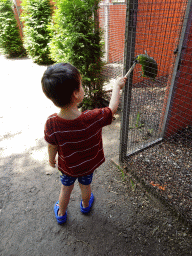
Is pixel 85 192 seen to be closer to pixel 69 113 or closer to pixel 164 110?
pixel 69 113

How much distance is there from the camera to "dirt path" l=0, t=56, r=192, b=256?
1.70 m

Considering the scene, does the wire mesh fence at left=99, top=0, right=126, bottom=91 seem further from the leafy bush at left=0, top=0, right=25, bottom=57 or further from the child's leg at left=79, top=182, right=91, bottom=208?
the leafy bush at left=0, top=0, right=25, bottom=57

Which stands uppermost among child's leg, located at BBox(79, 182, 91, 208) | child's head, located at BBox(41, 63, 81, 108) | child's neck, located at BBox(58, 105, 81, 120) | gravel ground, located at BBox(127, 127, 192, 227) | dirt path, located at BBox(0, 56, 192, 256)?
child's head, located at BBox(41, 63, 81, 108)

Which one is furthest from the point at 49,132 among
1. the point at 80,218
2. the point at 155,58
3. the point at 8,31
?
the point at 8,31

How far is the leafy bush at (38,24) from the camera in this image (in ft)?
26.6

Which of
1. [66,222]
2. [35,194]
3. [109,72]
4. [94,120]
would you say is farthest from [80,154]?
[109,72]

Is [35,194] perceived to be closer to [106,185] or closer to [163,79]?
[106,185]

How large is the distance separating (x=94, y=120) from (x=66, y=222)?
132cm

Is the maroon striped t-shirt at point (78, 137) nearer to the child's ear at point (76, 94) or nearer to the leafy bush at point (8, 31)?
the child's ear at point (76, 94)

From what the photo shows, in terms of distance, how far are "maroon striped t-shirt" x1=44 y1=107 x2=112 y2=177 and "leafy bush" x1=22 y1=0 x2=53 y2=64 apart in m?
8.16

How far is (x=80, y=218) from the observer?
1991 millimetres

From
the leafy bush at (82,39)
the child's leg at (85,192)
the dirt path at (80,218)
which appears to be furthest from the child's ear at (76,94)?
the leafy bush at (82,39)

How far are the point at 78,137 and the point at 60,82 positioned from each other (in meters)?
0.42

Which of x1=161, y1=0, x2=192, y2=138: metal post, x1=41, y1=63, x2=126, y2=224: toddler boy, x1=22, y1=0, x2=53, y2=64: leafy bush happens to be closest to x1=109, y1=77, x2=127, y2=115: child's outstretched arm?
x1=41, y1=63, x2=126, y2=224: toddler boy
